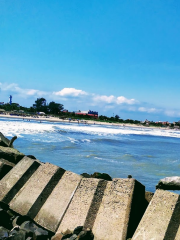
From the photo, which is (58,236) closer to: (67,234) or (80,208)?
(67,234)

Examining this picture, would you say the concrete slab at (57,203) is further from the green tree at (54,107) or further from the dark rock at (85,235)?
the green tree at (54,107)

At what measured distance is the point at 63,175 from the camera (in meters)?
3.64

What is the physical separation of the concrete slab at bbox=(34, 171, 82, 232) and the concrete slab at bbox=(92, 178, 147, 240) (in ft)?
1.53

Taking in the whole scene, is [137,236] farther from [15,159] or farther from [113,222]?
[15,159]

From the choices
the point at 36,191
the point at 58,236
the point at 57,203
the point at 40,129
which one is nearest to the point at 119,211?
the point at 58,236

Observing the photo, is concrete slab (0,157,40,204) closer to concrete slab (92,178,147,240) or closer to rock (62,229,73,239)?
rock (62,229,73,239)

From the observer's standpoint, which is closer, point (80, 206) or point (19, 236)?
point (19, 236)

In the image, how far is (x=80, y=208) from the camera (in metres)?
3.17

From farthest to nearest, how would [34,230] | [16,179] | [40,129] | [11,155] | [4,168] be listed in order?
[40,129], [11,155], [4,168], [16,179], [34,230]

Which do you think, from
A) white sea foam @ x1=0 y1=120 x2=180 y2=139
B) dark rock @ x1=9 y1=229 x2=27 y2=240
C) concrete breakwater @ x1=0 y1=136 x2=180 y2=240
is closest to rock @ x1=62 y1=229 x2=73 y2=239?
concrete breakwater @ x1=0 y1=136 x2=180 y2=240

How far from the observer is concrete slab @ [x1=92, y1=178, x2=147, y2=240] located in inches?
112

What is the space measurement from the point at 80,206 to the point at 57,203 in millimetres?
350

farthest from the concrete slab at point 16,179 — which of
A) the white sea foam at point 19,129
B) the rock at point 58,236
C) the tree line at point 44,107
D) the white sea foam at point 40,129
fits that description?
the tree line at point 44,107

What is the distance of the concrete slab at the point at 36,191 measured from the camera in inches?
136
